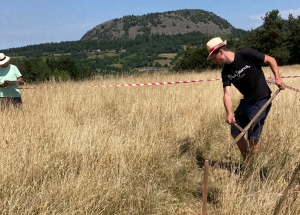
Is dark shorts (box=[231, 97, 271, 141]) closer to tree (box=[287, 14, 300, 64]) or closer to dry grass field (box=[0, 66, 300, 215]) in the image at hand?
dry grass field (box=[0, 66, 300, 215])

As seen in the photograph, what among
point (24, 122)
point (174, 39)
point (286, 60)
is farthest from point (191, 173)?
point (174, 39)

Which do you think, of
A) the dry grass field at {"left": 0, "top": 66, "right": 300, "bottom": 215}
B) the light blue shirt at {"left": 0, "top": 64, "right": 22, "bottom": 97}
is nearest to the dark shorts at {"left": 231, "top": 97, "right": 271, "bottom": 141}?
the dry grass field at {"left": 0, "top": 66, "right": 300, "bottom": 215}

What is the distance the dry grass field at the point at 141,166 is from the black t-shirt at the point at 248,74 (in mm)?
824

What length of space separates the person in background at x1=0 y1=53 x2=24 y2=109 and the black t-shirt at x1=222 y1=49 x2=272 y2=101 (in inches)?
162

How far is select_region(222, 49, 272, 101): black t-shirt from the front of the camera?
11.4ft

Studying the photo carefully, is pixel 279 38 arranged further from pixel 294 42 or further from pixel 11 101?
pixel 11 101

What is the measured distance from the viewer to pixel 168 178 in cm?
344

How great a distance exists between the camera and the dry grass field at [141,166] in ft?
8.46

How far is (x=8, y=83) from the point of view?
5.59 m

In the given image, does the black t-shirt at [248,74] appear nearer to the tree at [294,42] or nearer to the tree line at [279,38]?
the tree line at [279,38]

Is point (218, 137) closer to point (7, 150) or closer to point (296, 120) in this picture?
point (296, 120)

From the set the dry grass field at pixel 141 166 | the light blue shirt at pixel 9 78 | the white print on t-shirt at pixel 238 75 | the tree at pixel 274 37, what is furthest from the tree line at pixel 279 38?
the white print on t-shirt at pixel 238 75

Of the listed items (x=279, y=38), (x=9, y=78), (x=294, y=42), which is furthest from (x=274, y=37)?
(x=9, y=78)

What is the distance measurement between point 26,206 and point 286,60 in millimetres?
38879
